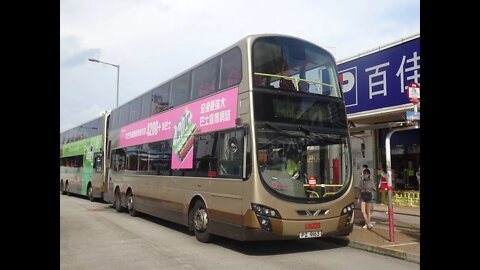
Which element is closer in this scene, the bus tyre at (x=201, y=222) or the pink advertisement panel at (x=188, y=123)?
the pink advertisement panel at (x=188, y=123)

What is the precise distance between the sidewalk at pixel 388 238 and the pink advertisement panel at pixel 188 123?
3.57m

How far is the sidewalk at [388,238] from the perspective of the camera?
8000mm

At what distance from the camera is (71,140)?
27.2 m

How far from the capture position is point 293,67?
8969 mm

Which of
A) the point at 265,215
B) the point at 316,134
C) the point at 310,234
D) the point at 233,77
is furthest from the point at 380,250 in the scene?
the point at 233,77

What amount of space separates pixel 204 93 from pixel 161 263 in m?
4.21

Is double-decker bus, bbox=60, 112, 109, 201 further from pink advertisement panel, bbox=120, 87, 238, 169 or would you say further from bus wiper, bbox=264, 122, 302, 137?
bus wiper, bbox=264, 122, 302, 137

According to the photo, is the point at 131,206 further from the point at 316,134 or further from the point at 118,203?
the point at 316,134

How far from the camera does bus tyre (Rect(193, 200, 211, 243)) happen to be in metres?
9.54

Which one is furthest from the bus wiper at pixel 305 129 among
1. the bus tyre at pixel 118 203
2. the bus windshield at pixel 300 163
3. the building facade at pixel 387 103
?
the bus tyre at pixel 118 203

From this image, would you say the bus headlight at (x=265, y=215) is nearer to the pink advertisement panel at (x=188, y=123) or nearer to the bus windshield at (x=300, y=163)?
the bus windshield at (x=300, y=163)
